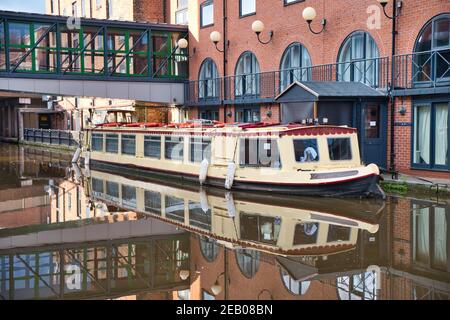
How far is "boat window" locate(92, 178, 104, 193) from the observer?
19203mm

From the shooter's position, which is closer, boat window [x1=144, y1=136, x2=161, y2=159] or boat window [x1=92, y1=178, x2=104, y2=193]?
boat window [x1=92, y1=178, x2=104, y2=193]

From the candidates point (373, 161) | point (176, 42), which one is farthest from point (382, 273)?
point (176, 42)

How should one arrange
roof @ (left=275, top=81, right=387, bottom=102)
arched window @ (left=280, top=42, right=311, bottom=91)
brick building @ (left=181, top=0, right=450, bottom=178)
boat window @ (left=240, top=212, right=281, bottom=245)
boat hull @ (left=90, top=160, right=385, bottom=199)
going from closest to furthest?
boat window @ (left=240, top=212, right=281, bottom=245) < boat hull @ (left=90, top=160, right=385, bottom=199) < brick building @ (left=181, top=0, right=450, bottom=178) < roof @ (left=275, top=81, right=387, bottom=102) < arched window @ (left=280, top=42, right=311, bottom=91)

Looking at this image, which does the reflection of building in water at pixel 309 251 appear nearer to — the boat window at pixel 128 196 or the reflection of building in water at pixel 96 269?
the boat window at pixel 128 196

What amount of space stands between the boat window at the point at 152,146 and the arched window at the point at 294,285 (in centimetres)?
1446

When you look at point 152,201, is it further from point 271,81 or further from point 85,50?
point 85,50

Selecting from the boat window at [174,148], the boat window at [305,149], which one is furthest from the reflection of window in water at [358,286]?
the boat window at [174,148]

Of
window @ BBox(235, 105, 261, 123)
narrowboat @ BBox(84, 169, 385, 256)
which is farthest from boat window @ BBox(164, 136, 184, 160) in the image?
window @ BBox(235, 105, 261, 123)

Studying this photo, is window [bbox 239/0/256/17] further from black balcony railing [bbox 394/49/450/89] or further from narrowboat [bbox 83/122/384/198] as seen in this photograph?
black balcony railing [bbox 394/49/450/89]

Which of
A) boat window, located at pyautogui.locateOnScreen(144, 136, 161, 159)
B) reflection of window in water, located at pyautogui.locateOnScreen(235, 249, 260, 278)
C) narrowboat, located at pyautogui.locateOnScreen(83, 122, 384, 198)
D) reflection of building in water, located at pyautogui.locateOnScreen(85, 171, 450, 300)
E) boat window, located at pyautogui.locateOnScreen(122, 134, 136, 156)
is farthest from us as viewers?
boat window, located at pyautogui.locateOnScreen(122, 134, 136, 156)

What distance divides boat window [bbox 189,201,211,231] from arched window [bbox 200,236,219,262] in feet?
3.43

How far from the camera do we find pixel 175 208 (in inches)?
591

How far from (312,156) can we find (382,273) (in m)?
→ 7.81

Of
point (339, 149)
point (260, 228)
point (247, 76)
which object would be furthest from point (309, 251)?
point (247, 76)
